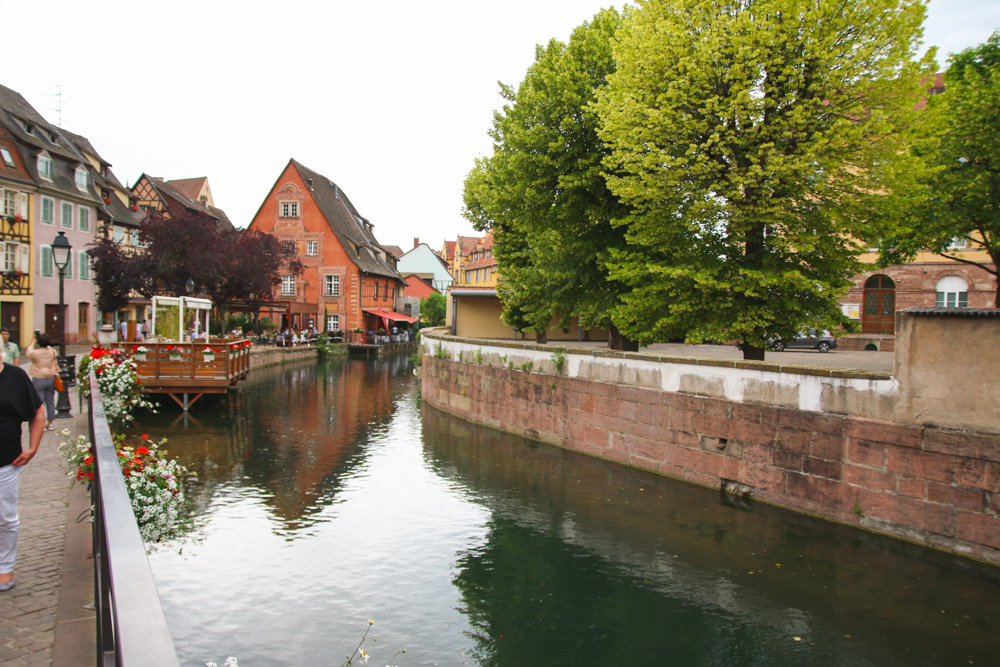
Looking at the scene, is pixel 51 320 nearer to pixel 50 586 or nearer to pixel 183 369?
pixel 183 369

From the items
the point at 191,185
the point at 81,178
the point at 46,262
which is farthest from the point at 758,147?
the point at 191,185

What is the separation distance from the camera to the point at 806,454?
34.1 feet

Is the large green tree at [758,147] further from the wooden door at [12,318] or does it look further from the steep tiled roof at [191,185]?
the steep tiled roof at [191,185]

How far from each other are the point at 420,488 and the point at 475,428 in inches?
269

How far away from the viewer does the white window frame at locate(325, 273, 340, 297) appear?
57.5 metres

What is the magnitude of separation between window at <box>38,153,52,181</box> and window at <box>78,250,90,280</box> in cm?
452

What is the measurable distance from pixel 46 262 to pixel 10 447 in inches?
1408

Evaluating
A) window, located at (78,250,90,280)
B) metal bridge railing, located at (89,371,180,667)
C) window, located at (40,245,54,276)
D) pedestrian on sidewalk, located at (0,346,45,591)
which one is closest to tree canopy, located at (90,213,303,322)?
window, located at (78,250,90,280)

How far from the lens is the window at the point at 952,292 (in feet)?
92.6

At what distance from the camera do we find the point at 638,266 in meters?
14.3

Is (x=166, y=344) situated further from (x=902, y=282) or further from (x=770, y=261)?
(x=902, y=282)

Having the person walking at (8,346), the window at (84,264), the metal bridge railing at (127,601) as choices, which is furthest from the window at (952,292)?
the window at (84,264)

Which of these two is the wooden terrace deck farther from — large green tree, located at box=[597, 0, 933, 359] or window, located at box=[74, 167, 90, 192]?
window, located at box=[74, 167, 90, 192]

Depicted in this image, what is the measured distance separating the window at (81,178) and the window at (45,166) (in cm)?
263
